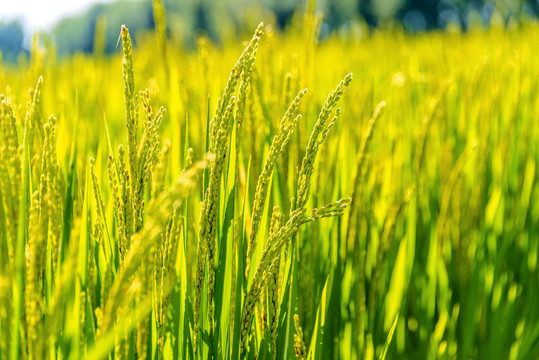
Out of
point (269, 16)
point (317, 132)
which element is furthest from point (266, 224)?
point (269, 16)

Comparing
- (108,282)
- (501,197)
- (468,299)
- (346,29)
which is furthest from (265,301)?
(346,29)

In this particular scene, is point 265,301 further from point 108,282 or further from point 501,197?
point 501,197

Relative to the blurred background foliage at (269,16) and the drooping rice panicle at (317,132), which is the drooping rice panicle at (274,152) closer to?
the drooping rice panicle at (317,132)

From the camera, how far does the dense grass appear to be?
0.45 metres

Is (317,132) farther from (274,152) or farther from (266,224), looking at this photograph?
(266,224)

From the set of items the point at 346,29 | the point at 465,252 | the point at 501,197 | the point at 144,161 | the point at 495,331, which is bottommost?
the point at 495,331

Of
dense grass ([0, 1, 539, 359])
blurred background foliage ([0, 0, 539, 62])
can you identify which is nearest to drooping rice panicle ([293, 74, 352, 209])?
dense grass ([0, 1, 539, 359])

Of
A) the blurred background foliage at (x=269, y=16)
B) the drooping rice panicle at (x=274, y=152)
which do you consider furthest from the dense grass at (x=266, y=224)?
the blurred background foliage at (x=269, y=16)

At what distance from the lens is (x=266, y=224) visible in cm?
65

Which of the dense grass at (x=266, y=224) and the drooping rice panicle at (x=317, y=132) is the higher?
the drooping rice panicle at (x=317, y=132)

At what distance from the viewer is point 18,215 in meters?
0.45

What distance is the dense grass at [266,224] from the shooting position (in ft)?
1.48

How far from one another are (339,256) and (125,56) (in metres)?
0.61

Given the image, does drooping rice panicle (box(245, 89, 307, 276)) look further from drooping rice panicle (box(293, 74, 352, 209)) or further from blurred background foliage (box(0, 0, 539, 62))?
blurred background foliage (box(0, 0, 539, 62))
